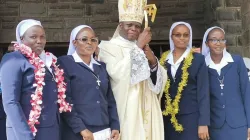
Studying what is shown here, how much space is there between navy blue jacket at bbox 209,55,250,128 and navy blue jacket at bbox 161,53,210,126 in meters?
0.15

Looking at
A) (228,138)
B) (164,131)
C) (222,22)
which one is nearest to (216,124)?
(228,138)

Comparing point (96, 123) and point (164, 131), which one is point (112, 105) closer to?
point (96, 123)

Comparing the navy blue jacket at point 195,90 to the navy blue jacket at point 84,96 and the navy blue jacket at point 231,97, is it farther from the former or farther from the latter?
the navy blue jacket at point 84,96

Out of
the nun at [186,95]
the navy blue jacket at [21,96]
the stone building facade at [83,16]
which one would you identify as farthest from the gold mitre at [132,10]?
the stone building facade at [83,16]

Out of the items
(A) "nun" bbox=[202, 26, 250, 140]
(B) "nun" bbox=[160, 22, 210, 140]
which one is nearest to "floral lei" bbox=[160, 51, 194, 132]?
(B) "nun" bbox=[160, 22, 210, 140]

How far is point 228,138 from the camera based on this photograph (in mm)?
3619

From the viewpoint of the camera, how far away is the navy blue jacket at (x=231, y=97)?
364cm

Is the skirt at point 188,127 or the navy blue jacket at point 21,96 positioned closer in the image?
the navy blue jacket at point 21,96

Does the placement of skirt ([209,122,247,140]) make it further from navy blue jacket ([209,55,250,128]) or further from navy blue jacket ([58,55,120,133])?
navy blue jacket ([58,55,120,133])

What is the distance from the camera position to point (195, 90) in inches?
142

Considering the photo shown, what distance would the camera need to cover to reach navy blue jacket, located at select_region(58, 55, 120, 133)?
10.1 feet

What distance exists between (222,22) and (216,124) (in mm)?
2345

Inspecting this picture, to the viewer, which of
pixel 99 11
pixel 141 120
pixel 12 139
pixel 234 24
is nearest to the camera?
pixel 12 139

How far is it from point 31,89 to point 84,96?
421 millimetres
